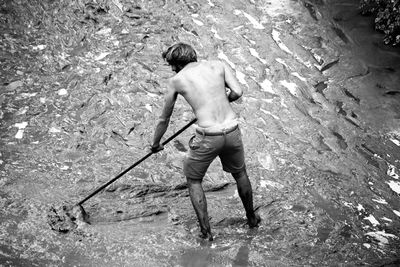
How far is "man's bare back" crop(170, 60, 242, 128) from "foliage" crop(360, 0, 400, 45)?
3.89 metres

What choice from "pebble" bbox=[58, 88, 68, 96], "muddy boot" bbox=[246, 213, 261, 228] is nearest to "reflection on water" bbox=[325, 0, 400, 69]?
"muddy boot" bbox=[246, 213, 261, 228]

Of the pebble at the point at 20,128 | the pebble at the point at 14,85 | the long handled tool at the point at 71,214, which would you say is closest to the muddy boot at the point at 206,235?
the long handled tool at the point at 71,214

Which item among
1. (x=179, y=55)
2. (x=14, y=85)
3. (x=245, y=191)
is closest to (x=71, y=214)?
(x=245, y=191)

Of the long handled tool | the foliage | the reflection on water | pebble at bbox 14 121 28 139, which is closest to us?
the long handled tool

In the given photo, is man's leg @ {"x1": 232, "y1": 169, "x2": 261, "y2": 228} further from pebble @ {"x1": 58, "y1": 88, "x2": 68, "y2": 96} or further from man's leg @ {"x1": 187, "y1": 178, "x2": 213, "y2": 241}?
pebble @ {"x1": 58, "y1": 88, "x2": 68, "y2": 96}

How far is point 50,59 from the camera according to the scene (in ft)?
21.9

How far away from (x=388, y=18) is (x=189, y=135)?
352 cm

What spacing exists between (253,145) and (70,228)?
2.14m

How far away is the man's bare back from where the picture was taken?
3.91 meters

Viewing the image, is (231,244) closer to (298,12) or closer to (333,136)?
(333,136)

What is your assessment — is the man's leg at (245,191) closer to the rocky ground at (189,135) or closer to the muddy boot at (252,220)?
the muddy boot at (252,220)

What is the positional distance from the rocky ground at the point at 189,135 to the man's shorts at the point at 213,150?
1.99ft

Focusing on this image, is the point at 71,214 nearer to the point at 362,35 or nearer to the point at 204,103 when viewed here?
the point at 204,103

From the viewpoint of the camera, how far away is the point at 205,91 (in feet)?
12.9
